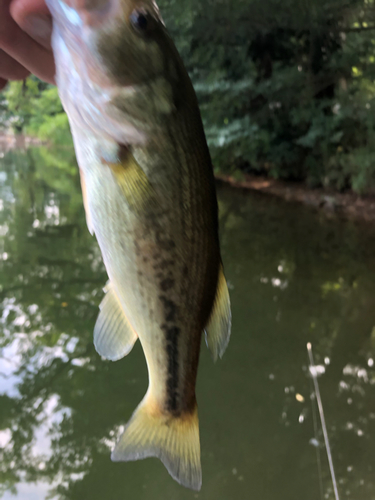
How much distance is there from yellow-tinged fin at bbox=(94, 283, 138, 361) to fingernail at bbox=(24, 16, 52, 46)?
657 millimetres

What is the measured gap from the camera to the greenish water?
7.88ft

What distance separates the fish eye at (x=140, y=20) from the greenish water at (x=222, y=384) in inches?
102

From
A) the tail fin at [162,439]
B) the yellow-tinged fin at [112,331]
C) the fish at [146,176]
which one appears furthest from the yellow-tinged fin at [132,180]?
the tail fin at [162,439]

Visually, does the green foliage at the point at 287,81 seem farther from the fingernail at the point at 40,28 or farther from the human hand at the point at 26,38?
the fingernail at the point at 40,28

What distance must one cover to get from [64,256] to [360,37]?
8.01m

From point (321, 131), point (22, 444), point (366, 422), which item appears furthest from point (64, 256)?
point (321, 131)

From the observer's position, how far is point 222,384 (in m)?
3.04

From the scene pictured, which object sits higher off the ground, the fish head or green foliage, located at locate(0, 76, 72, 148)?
green foliage, located at locate(0, 76, 72, 148)

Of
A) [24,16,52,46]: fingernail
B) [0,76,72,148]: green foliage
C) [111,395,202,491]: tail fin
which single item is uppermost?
[0,76,72,148]: green foliage

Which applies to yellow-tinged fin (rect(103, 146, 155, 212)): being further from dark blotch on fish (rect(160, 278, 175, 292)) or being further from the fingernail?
the fingernail

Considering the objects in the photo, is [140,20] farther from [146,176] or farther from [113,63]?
[146,176]

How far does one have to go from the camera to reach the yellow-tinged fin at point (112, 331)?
100 cm

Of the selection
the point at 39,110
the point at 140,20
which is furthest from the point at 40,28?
the point at 39,110

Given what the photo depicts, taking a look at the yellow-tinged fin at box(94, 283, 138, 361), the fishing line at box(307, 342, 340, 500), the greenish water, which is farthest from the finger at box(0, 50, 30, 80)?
the fishing line at box(307, 342, 340, 500)
